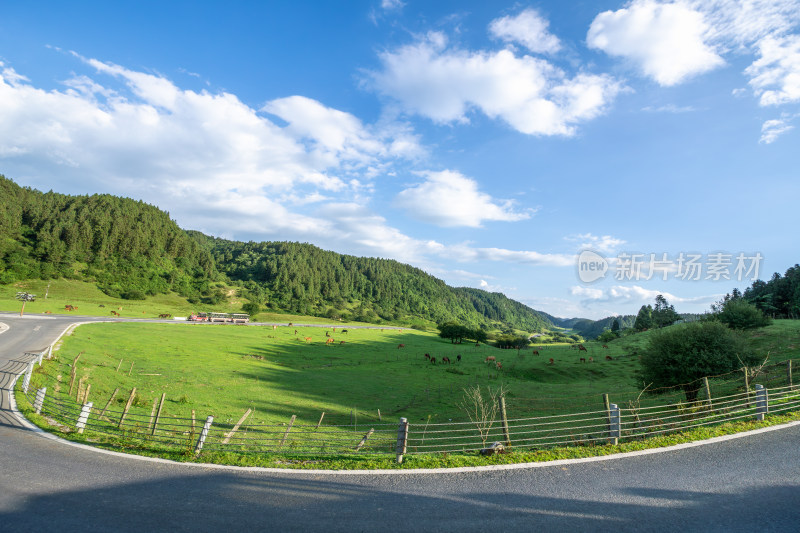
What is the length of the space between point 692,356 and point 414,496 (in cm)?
3852

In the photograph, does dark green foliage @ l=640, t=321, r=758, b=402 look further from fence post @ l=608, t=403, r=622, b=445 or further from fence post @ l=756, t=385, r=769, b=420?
fence post @ l=608, t=403, r=622, b=445

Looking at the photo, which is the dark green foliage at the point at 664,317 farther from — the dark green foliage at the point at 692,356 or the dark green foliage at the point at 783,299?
the dark green foliage at the point at 692,356

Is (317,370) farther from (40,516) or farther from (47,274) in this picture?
(47,274)

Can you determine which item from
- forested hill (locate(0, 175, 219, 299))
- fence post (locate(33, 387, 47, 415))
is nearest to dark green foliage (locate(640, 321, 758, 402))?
fence post (locate(33, 387, 47, 415))

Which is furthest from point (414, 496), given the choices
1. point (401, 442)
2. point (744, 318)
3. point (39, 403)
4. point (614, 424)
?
point (744, 318)

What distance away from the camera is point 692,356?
3531cm

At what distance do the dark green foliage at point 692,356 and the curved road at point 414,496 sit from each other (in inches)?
1073

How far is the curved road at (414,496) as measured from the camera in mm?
8312

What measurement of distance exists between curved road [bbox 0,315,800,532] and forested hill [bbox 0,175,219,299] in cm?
15670

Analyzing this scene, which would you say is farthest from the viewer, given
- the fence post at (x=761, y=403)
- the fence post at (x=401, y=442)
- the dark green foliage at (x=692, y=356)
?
the dark green foliage at (x=692, y=356)

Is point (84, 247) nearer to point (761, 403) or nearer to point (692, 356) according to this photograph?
point (692, 356)

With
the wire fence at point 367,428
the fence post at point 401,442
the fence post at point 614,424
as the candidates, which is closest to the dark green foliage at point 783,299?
the wire fence at point 367,428

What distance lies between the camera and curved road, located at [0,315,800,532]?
8.31m

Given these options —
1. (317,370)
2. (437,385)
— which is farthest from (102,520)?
(317,370)
